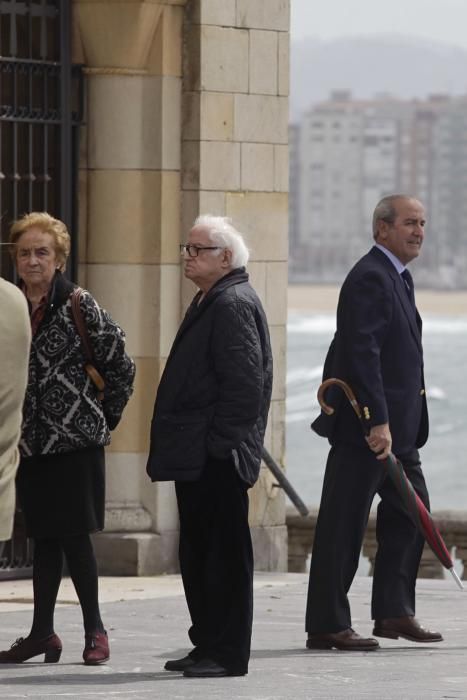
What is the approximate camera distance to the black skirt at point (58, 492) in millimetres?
7465

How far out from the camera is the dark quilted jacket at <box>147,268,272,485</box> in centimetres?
725

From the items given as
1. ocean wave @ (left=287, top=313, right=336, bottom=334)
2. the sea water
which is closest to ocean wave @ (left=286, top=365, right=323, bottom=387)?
the sea water

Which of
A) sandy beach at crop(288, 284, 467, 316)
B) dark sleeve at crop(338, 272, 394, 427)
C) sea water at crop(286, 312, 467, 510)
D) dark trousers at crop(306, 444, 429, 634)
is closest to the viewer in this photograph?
dark sleeve at crop(338, 272, 394, 427)

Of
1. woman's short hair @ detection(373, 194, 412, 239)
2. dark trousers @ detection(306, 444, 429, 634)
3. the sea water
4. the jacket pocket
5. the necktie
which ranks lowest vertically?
the sea water

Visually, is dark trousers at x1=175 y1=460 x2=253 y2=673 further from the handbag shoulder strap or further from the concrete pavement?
the handbag shoulder strap

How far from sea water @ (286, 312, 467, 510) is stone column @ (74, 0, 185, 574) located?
103 feet

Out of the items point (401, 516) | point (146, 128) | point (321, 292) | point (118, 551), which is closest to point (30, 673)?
point (401, 516)

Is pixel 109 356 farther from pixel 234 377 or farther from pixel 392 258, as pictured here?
pixel 392 258

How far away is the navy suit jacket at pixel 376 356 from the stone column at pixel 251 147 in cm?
265

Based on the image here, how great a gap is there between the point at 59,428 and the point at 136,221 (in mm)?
3386

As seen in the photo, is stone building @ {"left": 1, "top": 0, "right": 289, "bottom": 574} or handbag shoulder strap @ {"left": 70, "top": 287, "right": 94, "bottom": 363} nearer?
handbag shoulder strap @ {"left": 70, "top": 287, "right": 94, "bottom": 363}

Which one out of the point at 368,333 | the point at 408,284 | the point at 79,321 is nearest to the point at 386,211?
the point at 408,284

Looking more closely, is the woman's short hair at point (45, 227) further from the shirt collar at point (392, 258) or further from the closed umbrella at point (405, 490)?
the shirt collar at point (392, 258)

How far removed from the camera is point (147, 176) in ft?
35.1
